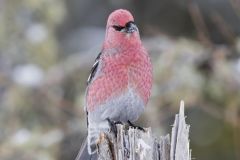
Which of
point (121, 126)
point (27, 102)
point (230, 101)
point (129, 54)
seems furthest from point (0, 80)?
point (121, 126)

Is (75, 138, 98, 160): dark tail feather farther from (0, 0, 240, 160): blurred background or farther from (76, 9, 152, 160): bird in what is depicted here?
(0, 0, 240, 160): blurred background

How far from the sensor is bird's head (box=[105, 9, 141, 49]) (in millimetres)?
5047

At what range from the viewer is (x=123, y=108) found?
515cm

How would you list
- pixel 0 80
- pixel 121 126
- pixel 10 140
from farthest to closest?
1. pixel 0 80
2. pixel 10 140
3. pixel 121 126

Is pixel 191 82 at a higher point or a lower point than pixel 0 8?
lower

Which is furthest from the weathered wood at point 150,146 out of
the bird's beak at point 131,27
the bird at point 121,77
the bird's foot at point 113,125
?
the bird's beak at point 131,27

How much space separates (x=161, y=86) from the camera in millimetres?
7574

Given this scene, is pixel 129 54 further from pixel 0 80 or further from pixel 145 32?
pixel 145 32

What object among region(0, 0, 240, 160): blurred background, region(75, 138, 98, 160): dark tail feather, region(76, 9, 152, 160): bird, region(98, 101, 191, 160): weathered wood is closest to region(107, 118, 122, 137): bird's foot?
region(76, 9, 152, 160): bird

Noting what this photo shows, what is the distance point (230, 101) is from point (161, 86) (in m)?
0.70

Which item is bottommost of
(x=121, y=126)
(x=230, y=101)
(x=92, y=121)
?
(x=121, y=126)

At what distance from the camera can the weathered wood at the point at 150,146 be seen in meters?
4.09

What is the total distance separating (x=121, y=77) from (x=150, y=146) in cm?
108

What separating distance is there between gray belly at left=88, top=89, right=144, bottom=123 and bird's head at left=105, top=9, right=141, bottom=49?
35 cm
